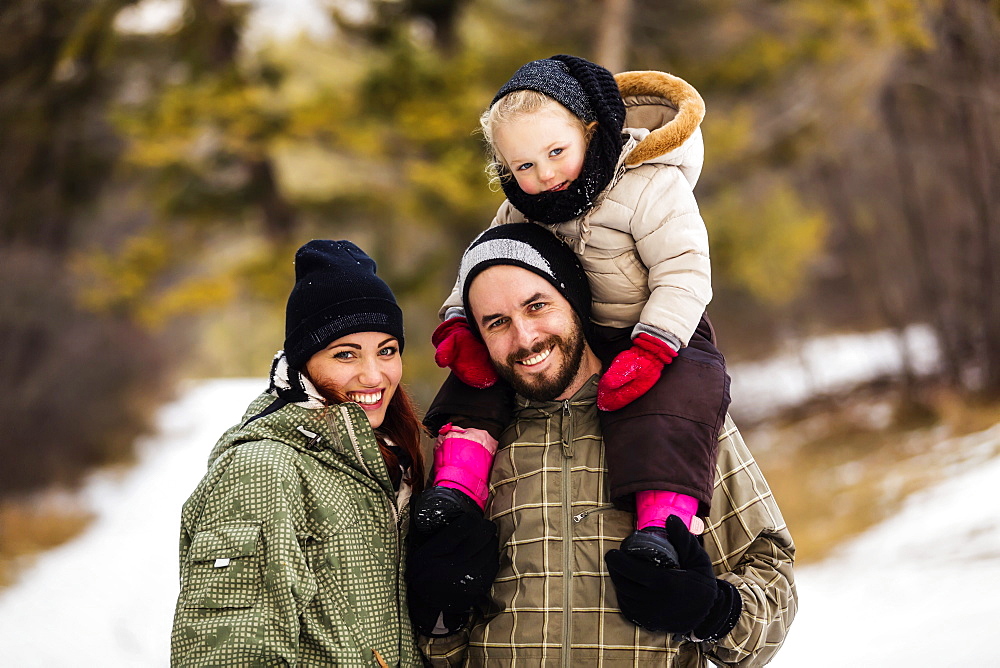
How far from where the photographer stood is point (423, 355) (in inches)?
381

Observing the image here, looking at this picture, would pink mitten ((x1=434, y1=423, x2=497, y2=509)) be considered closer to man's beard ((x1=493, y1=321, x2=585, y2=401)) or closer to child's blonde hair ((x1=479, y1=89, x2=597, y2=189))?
man's beard ((x1=493, y1=321, x2=585, y2=401))

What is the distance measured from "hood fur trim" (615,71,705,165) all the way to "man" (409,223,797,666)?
330mm

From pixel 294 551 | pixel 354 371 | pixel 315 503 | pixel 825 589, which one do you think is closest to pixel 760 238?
pixel 825 589

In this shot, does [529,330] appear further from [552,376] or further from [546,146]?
[546,146]

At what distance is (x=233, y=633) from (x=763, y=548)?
1.25 m

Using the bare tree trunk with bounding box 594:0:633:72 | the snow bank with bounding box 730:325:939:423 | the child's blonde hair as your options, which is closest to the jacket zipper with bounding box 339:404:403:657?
the child's blonde hair

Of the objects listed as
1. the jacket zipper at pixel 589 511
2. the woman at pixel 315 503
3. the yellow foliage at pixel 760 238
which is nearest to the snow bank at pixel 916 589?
the jacket zipper at pixel 589 511

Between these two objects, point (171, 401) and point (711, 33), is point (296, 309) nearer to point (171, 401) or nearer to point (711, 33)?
point (711, 33)

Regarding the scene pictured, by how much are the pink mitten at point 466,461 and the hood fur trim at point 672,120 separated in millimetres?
819

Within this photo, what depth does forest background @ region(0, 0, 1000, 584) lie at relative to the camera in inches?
332

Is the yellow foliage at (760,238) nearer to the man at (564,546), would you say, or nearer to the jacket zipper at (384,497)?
the man at (564,546)

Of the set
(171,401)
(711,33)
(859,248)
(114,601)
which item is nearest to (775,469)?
(859,248)

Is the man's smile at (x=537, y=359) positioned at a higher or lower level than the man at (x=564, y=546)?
higher

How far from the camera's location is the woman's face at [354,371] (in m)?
2.01
